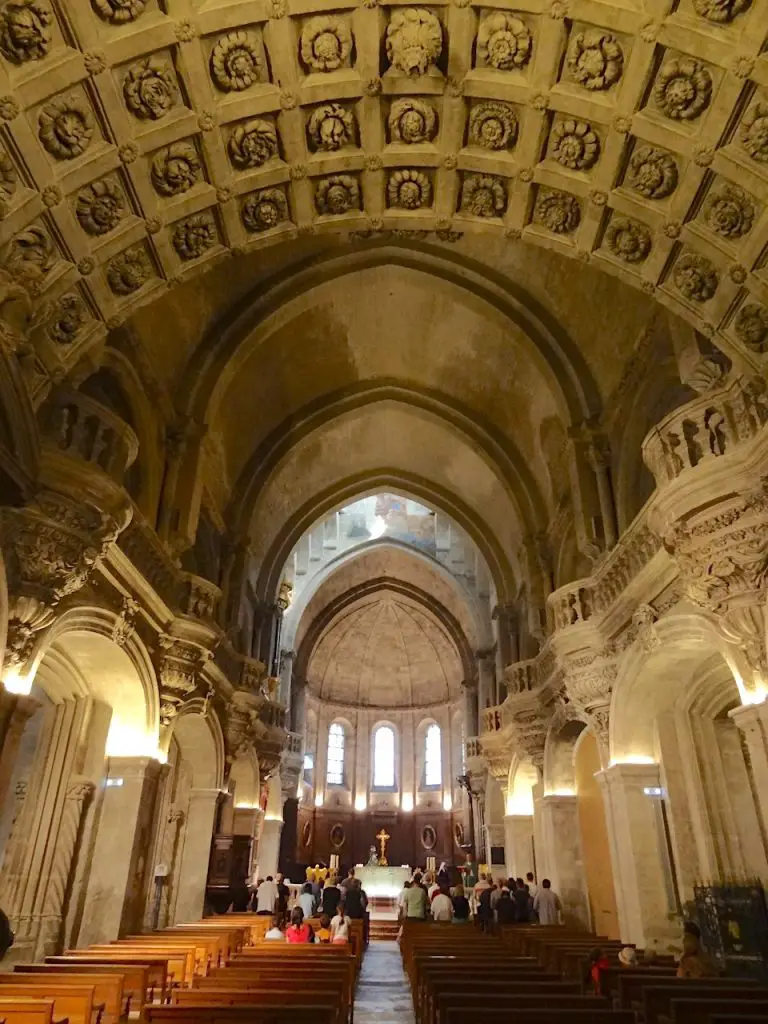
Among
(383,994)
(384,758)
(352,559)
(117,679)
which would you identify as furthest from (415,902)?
(384,758)

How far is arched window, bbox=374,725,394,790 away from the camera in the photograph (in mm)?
34938

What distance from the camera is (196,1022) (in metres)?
4.49

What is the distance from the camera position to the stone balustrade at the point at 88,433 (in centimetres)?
777

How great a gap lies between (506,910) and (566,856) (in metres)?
1.71

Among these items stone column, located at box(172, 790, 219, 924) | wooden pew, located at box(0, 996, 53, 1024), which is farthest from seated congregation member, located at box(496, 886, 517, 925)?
wooden pew, located at box(0, 996, 53, 1024)

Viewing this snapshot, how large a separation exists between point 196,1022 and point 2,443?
172 inches

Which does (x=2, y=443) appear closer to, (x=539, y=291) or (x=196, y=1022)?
(x=196, y=1022)

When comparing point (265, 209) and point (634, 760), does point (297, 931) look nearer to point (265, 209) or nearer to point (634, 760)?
point (634, 760)

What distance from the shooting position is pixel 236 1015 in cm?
446

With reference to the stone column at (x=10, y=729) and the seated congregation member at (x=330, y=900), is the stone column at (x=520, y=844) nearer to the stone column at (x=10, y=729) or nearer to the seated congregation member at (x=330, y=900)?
the seated congregation member at (x=330, y=900)

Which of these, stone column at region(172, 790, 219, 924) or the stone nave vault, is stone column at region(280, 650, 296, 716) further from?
stone column at region(172, 790, 219, 924)

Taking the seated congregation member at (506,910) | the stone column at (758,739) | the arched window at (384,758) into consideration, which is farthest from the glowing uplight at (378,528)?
the stone column at (758,739)

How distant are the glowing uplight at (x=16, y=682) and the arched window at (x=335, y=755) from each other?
28567 mm

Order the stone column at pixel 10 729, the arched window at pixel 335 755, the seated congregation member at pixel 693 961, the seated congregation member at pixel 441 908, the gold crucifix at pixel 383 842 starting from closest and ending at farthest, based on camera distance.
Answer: the seated congregation member at pixel 693 961 < the stone column at pixel 10 729 < the seated congregation member at pixel 441 908 < the gold crucifix at pixel 383 842 < the arched window at pixel 335 755
